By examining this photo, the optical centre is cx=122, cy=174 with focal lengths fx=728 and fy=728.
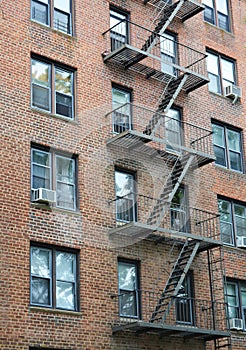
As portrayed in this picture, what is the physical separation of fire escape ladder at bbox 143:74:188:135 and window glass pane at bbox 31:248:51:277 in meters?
5.92

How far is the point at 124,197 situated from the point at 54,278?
164 inches

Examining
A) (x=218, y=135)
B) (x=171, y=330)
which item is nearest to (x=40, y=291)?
(x=171, y=330)

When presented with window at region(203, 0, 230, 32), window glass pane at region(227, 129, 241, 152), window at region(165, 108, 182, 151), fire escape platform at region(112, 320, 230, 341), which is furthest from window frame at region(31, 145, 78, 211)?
window at region(203, 0, 230, 32)

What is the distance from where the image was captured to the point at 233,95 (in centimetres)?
2920

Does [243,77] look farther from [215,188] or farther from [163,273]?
[163,273]

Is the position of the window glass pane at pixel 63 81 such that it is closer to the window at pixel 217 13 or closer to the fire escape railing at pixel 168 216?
the fire escape railing at pixel 168 216

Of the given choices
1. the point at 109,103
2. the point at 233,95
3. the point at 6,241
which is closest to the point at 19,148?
the point at 6,241

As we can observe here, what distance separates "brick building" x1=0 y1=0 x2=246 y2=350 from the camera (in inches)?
813

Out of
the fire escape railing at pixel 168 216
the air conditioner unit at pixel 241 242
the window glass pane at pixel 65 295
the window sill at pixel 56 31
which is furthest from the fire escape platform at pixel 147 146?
the window glass pane at pixel 65 295

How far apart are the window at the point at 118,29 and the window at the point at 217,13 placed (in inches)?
199

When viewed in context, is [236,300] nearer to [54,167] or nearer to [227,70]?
[54,167]

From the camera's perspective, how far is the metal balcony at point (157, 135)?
A: 23.7m

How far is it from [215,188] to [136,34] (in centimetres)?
634

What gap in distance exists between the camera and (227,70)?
3012 centimetres
